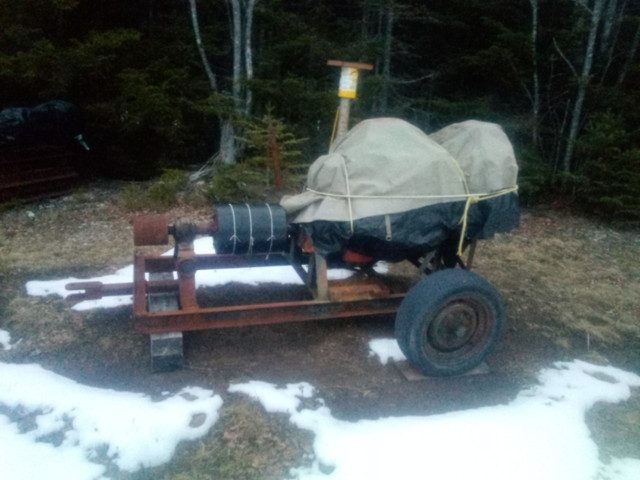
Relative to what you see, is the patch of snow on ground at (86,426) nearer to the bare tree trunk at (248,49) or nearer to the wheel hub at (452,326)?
the wheel hub at (452,326)

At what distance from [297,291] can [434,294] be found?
2.03 meters

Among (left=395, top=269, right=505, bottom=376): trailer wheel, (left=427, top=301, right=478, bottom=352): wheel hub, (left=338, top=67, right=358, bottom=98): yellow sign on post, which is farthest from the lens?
(left=338, top=67, right=358, bottom=98): yellow sign on post

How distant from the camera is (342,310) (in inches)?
160

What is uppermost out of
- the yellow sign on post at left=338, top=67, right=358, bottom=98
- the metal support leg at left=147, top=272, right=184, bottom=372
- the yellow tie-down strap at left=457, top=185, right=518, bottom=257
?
the yellow sign on post at left=338, top=67, right=358, bottom=98

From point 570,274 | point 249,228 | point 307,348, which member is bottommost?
point 570,274

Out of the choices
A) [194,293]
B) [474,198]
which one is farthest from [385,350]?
[194,293]

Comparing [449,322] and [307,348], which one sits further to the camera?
[307,348]

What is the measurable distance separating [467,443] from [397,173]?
73.9 inches

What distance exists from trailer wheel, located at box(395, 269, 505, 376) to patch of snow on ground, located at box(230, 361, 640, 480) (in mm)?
416

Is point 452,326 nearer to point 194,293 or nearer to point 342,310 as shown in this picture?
point 342,310

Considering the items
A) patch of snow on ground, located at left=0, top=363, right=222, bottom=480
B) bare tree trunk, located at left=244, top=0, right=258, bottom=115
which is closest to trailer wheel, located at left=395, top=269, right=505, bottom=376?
patch of snow on ground, located at left=0, top=363, right=222, bottom=480

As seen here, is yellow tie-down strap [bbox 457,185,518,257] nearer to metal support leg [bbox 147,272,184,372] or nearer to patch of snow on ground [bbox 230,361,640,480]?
patch of snow on ground [bbox 230,361,640,480]

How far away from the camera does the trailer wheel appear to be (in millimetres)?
3656

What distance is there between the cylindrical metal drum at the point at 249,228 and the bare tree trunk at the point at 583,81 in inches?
251
